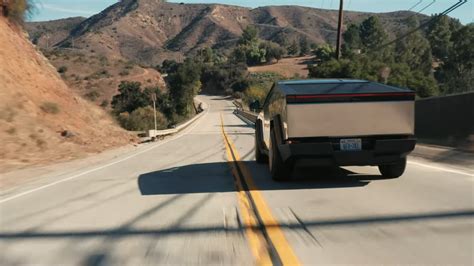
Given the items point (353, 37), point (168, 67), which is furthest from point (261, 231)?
point (168, 67)

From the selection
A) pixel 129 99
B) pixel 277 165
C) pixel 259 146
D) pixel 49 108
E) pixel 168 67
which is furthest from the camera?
pixel 168 67

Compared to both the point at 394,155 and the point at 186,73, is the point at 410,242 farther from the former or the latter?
the point at 186,73

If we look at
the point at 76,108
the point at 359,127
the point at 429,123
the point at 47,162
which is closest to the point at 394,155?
the point at 359,127

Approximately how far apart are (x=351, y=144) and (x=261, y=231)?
3.25 meters

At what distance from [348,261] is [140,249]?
217 centimetres

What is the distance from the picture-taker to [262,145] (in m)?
13.1

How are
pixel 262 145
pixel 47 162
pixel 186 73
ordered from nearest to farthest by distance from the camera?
pixel 262 145 < pixel 47 162 < pixel 186 73

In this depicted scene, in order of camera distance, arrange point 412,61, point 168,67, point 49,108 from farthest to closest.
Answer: point 168,67
point 412,61
point 49,108

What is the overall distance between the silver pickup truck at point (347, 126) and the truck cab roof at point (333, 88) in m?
0.02

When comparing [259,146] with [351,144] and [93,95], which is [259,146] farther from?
[93,95]

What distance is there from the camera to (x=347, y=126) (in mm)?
9234

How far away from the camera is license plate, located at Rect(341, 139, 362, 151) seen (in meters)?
9.25

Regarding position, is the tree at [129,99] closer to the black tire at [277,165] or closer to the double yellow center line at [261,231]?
the black tire at [277,165]

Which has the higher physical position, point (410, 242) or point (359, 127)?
point (359, 127)
